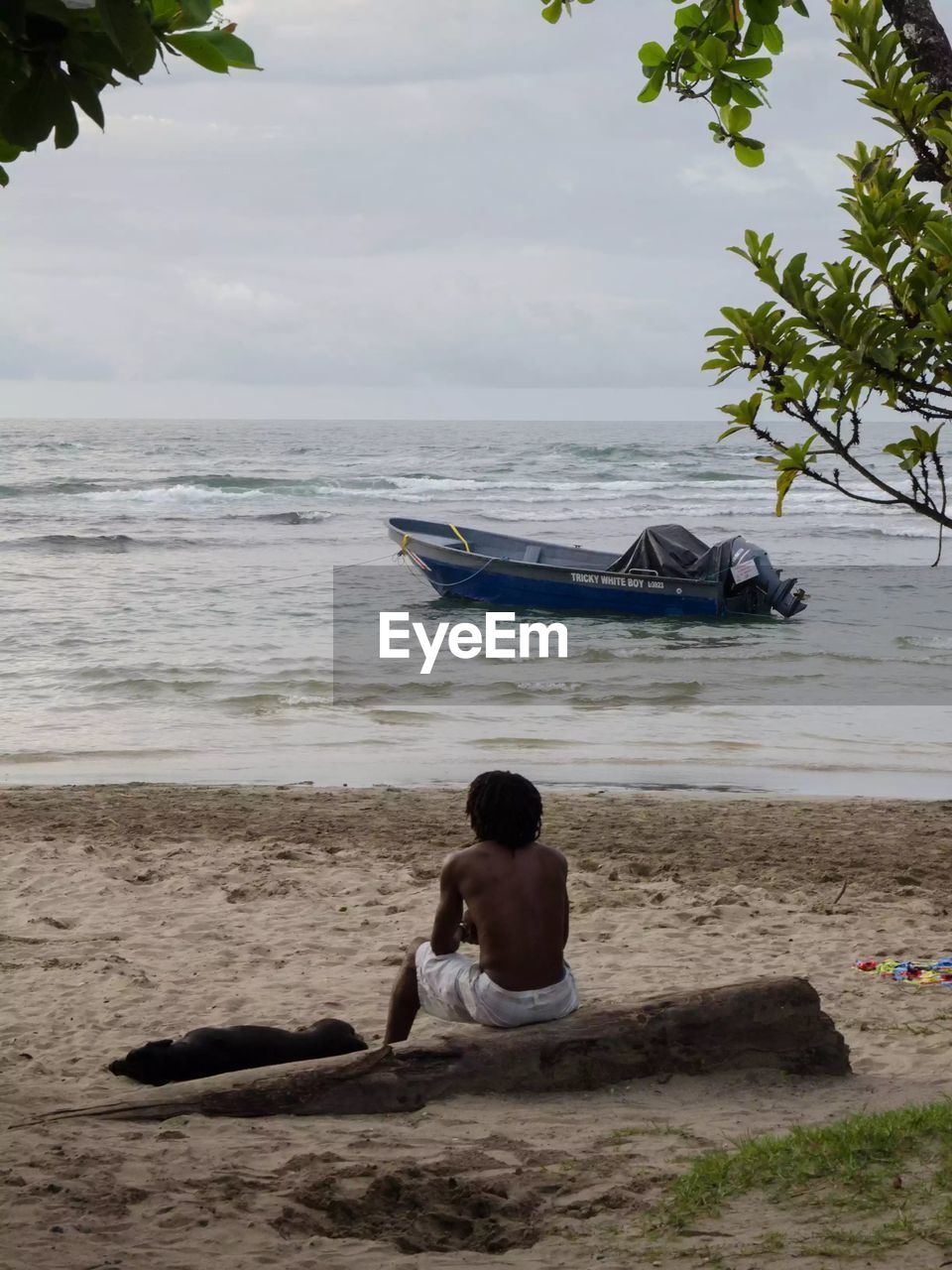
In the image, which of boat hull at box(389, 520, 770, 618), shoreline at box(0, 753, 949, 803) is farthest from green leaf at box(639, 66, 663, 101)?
boat hull at box(389, 520, 770, 618)

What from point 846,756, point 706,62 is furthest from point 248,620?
point 706,62

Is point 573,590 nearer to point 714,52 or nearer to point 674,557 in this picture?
point 674,557

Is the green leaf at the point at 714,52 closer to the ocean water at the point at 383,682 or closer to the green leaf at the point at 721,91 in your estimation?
the green leaf at the point at 721,91

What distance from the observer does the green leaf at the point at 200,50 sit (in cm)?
221

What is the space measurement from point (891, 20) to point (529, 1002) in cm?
315

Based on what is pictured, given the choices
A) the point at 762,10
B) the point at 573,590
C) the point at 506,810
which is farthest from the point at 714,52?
the point at 573,590

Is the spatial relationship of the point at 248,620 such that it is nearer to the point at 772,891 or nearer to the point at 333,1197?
the point at 772,891

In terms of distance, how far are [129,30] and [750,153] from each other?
2376mm

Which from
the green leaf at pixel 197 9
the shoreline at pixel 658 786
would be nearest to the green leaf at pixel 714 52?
the green leaf at pixel 197 9

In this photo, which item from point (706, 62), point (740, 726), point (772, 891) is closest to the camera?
point (706, 62)

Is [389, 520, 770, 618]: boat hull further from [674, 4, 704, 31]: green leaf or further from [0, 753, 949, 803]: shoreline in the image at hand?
[674, 4, 704, 31]: green leaf

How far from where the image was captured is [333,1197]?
3.53 metres

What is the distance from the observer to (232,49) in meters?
2.22

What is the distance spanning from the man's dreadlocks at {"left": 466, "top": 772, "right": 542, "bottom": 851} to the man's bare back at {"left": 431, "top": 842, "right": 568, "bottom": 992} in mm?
38
